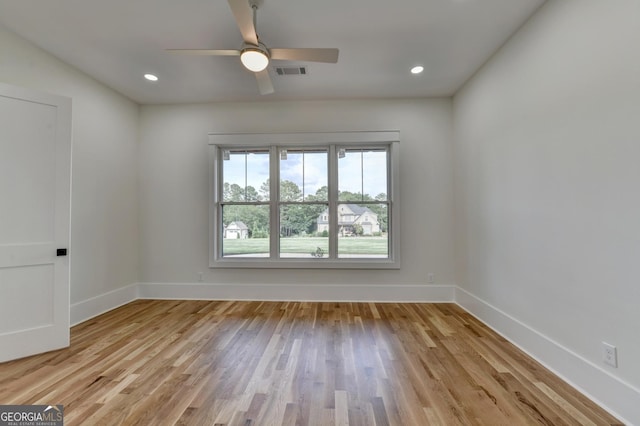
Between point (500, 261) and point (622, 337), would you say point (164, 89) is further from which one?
point (622, 337)

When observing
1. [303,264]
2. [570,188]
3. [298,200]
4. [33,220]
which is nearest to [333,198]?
[298,200]

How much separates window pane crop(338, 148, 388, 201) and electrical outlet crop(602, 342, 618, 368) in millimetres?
2803

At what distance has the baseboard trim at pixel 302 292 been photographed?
13.0 ft

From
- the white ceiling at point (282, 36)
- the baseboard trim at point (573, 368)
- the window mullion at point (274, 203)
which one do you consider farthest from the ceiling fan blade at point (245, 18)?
the baseboard trim at point (573, 368)

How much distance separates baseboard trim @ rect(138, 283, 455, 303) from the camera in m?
3.97

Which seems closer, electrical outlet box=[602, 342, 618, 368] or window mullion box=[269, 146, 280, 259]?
electrical outlet box=[602, 342, 618, 368]

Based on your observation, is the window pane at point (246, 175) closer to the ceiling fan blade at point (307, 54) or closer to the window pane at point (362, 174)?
the window pane at point (362, 174)

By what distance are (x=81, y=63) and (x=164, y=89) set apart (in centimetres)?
86

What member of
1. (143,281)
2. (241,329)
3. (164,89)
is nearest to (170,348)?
(241,329)

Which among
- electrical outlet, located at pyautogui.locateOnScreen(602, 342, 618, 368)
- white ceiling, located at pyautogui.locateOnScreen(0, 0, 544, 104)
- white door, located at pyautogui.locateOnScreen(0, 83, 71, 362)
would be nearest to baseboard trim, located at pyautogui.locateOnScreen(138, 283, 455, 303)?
white door, located at pyautogui.locateOnScreen(0, 83, 71, 362)

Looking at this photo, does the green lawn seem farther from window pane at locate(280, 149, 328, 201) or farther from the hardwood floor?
the hardwood floor

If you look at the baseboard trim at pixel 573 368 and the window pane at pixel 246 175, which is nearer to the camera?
the baseboard trim at pixel 573 368

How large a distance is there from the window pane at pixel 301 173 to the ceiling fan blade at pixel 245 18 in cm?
216

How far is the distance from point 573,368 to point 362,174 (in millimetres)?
3074
